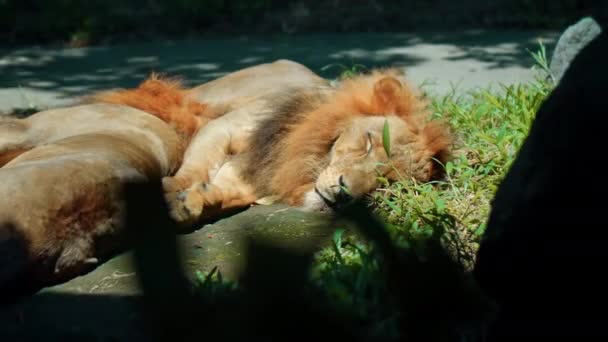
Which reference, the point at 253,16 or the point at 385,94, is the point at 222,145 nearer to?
the point at 385,94

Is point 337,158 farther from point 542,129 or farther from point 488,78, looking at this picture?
point 488,78

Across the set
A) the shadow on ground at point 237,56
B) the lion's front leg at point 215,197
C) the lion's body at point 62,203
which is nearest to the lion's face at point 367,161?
the lion's front leg at point 215,197

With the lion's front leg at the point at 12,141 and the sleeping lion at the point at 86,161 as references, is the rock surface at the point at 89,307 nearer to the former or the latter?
the sleeping lion at the point at 86,161

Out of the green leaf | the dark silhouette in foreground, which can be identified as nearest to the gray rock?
the green leaf

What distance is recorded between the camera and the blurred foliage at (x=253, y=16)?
31.6 feet

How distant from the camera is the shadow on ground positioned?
292 inches

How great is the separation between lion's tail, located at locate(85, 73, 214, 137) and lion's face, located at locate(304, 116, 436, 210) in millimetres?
930

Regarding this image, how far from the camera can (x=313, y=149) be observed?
13.7ft

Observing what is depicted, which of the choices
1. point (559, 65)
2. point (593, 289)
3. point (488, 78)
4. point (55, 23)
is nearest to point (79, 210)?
point (593, 289)

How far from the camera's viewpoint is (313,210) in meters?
4.01

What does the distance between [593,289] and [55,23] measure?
922cm

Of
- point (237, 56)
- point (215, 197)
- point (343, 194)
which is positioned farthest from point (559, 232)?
point (237, 56)

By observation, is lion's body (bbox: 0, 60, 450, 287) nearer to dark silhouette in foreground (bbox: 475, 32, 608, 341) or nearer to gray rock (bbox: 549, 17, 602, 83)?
gray rock (bbox: 549, 17, 602, 83)

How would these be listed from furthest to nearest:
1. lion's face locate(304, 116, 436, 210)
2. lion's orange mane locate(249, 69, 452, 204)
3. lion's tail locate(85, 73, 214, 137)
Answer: lion's tail locate(85, 73, 214, 137)
lion's orange mane locate(249, 69, 452, 204)
lion's face locate(304, 116, 436, 210)
